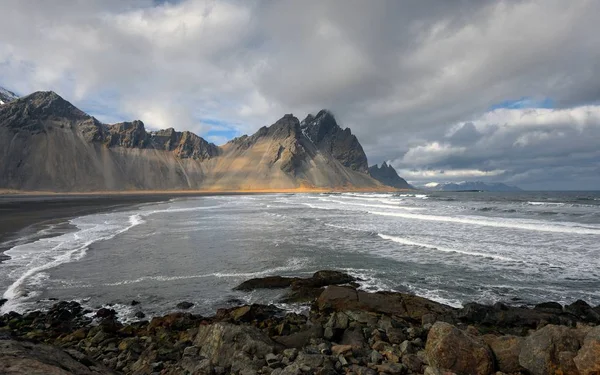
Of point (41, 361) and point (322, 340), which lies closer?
point (41, 361)

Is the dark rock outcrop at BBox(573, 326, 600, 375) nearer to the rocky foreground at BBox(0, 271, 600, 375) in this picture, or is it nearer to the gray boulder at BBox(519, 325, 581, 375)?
the rocky foreground at BBox(0, 271, 600, 375)

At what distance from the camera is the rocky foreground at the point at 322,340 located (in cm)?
582

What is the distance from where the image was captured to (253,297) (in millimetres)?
12312

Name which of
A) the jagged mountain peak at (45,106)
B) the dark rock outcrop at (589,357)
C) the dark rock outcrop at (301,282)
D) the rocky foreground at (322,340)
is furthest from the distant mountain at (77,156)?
the dark rock outcrop at (589,357)

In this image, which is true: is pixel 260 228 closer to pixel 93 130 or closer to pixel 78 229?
pixel 78 229

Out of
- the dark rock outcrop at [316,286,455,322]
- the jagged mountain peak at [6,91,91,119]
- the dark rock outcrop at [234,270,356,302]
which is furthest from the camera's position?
the jagged mountain peak at [6,91,91,119]

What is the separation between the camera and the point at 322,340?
7980 mm

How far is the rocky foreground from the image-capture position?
5.82 metres

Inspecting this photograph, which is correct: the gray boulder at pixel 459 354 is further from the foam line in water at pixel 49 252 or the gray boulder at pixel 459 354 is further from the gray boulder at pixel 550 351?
the foam line in water at pixel 49 252

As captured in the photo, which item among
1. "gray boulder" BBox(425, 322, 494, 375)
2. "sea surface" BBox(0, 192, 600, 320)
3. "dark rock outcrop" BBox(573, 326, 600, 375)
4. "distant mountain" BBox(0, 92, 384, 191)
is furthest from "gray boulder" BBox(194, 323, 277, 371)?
"distant mountain" BBox(0, 92, 384, 191)

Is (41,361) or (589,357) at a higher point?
(41,361)

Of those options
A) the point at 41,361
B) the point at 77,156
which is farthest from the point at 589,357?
the point at 77,156

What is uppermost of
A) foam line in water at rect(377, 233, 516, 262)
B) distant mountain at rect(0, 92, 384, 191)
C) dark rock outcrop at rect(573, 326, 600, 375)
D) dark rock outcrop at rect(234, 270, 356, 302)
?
distant mountain at rect(0, 92, 384, 191)

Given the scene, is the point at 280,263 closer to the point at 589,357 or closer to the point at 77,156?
the point at 589,357
